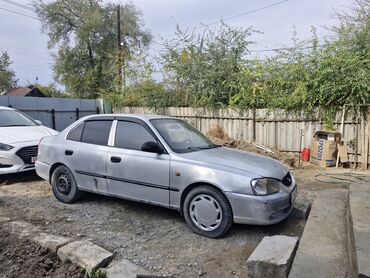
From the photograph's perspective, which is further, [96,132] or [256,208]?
[96,132]

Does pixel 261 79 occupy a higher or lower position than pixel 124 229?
higher

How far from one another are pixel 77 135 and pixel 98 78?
2004 centimetres

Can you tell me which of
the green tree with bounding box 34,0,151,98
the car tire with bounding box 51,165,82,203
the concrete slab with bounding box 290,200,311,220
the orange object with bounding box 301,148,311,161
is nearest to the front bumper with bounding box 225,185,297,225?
the concrete slab with bounding box 290,200,311,220

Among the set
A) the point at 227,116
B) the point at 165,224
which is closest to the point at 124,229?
the point at 165,224

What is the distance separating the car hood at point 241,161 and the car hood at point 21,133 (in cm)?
449

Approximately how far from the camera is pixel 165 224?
4.70 m

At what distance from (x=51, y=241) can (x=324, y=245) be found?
3.05 metres

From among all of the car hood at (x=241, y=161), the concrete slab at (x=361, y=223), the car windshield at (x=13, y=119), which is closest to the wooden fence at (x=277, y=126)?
the concrete slab at (x=361, y=223)

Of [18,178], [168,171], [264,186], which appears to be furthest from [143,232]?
[18,178]

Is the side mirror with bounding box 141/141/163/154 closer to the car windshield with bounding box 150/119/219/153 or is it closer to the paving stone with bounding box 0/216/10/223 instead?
the car windshield with bounding box 150/119/219/153

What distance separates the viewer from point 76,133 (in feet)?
18.5

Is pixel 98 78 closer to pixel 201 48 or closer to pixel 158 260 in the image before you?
pixel 201 48

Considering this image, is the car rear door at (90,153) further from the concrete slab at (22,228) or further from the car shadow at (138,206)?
the concrete slab at (22,228)

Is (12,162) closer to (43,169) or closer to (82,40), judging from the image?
(43,169)
